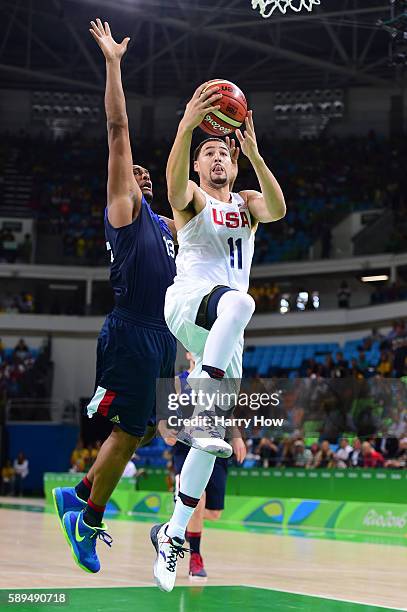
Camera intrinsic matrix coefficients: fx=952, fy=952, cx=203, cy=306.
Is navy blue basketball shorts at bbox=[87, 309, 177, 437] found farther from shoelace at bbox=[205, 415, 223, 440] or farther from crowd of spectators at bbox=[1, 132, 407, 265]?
crowd of spectators at bbox=[1, 132, 407, 265]

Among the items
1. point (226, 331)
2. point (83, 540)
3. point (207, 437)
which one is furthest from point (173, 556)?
point (226, 331)

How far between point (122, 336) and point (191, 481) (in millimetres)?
1137

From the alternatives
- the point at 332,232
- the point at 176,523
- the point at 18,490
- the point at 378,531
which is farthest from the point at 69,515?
the point at 332,232

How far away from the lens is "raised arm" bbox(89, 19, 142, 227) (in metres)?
6.55

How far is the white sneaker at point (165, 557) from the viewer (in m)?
6.50

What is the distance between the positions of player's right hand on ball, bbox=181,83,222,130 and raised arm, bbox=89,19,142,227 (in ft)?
1.58

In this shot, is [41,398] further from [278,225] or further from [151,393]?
[151,393]

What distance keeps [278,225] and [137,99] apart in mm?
10683

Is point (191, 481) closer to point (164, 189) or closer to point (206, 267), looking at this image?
point (206, 267)

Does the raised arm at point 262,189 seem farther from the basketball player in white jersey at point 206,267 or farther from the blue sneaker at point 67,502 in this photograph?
the blue sneaker at point 67,502

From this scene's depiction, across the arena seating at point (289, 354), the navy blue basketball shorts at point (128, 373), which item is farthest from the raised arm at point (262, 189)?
the arena seating at point (289, 354)

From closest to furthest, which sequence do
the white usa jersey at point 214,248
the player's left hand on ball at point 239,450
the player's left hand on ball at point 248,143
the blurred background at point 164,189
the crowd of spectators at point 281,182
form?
1. the white usa jersey at point 214,248
2. the player's left hand on ball at point 248,143
3. the player's left hand on ball at point 239,450
4. the blurred background at point 164,189
5. the crowd of spectators at point 281,182

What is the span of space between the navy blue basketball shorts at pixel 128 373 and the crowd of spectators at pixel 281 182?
89.6 feet

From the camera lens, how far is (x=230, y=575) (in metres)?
9.75
